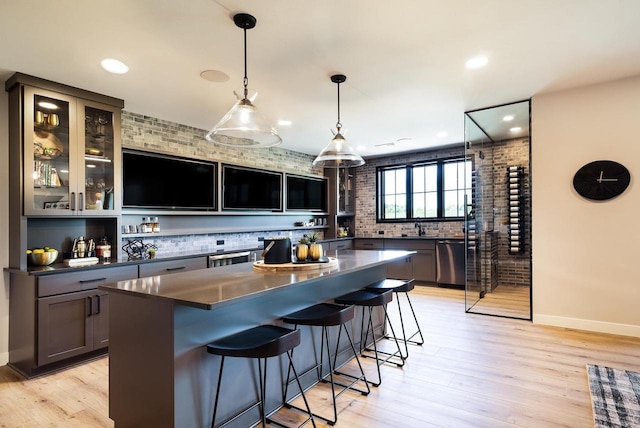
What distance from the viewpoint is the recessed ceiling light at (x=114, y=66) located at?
294 cm

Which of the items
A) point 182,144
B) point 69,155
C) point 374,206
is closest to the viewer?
point 69,155

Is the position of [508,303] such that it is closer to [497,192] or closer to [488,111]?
[497,192]

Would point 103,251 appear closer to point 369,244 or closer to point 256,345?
point 256,345

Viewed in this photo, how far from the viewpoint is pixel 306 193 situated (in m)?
6.91

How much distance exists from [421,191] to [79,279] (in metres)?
5.99

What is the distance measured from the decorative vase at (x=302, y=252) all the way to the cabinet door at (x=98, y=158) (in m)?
2.21

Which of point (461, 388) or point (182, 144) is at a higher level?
point (182, 144)

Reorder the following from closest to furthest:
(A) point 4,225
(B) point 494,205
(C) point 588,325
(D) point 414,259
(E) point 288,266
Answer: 1. (E) point 288,266
2. (A) point 4,225
3. (C) point 588,325
4. (B) point 494,205
5. (D) point 414,259

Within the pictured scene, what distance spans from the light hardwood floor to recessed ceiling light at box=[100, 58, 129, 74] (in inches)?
104

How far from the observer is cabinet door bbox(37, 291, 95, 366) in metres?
2.99

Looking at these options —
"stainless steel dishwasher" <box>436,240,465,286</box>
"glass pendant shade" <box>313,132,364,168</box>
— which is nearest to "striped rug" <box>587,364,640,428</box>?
"glass pendant shade" <box>313,132,364,168</box>

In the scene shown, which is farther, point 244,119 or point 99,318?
point 99,318

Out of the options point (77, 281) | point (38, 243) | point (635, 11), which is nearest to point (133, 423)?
point (77, 281)

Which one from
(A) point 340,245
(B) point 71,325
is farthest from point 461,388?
(A) point 340,245
